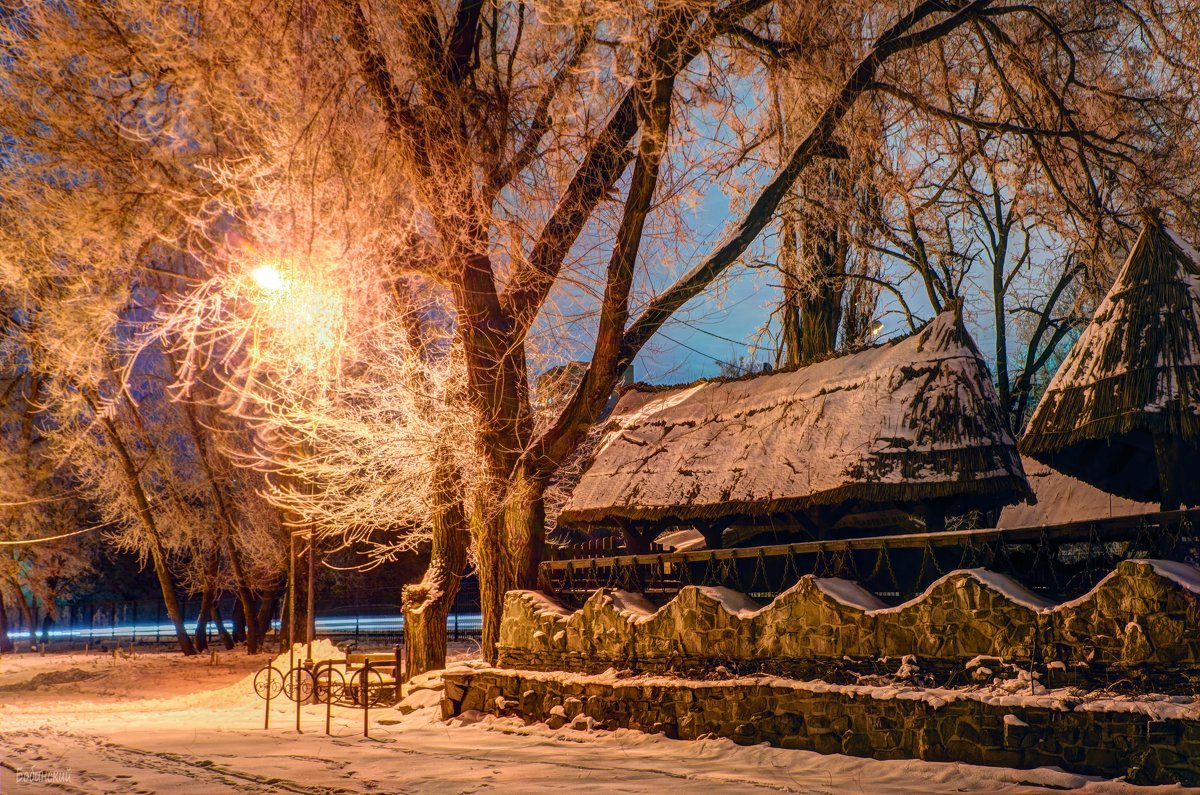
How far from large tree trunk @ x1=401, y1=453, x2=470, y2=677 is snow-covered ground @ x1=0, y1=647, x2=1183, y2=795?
56.4 inches

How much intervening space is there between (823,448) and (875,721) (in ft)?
11.8

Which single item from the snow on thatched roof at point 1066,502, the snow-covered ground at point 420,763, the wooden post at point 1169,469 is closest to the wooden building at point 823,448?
the wooden post at point 1169,469

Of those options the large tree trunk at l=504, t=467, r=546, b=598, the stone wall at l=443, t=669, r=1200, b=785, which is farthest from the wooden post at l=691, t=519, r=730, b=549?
the stone wall at l=443, t=669, r=1200, b=785

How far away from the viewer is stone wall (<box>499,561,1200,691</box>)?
6973 mm

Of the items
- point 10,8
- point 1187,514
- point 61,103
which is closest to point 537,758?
point 1187,514

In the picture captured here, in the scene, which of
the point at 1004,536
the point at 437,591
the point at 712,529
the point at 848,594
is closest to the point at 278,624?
the point at 437,591

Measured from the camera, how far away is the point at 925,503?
10.8m

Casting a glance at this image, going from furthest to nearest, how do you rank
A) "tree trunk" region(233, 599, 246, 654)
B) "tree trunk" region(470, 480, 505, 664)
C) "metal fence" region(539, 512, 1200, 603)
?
"tree trunk" region(233, 599, 246, 654), "tree trunk" region(470, 480, 505, 664), "metal fence" region(539, 512, 1200, 603)

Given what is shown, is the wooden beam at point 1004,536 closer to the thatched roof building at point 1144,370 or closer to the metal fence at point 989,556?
the metal fence at point 989,556

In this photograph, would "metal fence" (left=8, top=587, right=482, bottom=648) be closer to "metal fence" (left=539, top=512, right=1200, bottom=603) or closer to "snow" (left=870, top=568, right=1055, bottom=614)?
"metal fence" (left=539, top=512, right=1200, bottom=603)

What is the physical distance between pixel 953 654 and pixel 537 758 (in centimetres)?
391

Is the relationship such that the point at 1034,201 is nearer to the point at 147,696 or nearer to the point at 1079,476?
the point at 1079,476

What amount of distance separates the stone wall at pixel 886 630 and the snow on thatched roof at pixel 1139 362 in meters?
1.43

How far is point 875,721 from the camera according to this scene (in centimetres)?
822
